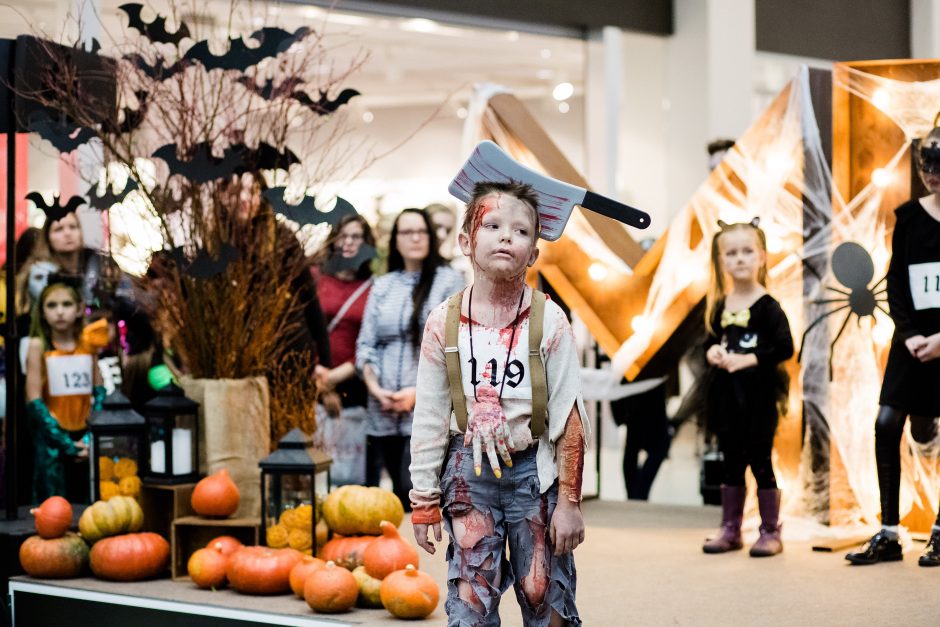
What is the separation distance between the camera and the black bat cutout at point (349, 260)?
4105mm

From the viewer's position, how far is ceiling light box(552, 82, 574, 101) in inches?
336

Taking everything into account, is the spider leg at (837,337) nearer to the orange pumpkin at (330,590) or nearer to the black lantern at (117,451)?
the orange pumpkin at (330,590)

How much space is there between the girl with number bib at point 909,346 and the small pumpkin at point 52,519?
2490mm

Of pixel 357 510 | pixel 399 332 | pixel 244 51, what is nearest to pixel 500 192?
pixel 357 510

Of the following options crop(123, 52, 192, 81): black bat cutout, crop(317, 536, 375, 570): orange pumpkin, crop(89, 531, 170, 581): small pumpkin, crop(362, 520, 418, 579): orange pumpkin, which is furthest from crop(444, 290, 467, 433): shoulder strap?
crop(123, 52, 192, 81): black bat cutout

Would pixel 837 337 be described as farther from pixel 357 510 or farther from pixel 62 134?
pixel 62 134

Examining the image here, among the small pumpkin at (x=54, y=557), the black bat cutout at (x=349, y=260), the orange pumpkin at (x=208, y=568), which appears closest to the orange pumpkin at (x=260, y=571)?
the orange pumpkin at (x=208, y=568)

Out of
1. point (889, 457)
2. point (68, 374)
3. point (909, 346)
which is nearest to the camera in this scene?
point (909, 346)

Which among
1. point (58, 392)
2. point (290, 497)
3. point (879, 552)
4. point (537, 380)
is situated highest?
point (537, 380)

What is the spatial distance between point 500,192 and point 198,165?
158 centimetres

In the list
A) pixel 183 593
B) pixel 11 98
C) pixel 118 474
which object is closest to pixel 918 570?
pixel 183 593

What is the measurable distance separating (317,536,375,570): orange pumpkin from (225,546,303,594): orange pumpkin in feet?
0.37

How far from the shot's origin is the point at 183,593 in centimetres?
371

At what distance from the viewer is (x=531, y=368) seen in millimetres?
2545
